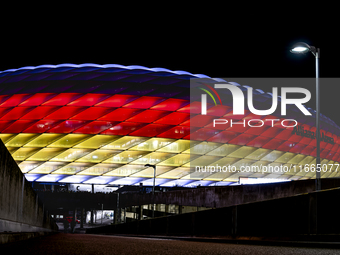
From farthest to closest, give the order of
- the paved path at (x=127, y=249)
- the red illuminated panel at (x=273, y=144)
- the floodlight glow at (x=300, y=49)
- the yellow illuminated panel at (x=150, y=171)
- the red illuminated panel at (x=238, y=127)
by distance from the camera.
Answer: the red illuminated panel at (x=273, y=144), the yellow illuminated panel at (x=150, y=171), the red illuminated panel at (x=238, y=127), the floodlight glow at (x=300, y=49), the paved path at (x=127, y=249)

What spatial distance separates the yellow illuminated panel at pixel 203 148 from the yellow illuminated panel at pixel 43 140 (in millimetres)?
13318

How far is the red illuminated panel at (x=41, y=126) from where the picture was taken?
38625 mm

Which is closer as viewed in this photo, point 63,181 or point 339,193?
point 339,193

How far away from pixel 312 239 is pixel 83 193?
3888 centimetres

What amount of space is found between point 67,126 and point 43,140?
2887 mm

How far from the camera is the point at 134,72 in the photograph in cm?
4175

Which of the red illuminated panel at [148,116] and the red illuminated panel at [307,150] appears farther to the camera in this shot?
the red illuminated panel at [307,150]

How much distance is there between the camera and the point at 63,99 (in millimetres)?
38594

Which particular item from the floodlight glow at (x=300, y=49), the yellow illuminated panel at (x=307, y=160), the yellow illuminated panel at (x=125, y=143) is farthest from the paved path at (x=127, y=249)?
the yellow illuminated panel at (x=307, y=160)

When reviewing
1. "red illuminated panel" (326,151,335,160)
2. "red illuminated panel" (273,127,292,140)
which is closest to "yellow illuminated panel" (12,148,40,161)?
"red illuminated panel" (273,127,292,140)

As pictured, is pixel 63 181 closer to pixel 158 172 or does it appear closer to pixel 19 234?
pixel 158 172

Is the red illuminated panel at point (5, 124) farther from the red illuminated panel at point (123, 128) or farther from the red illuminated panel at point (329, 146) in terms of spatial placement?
the red illuminated panel at point (329, 146)

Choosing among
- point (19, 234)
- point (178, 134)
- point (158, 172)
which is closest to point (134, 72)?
point (178, 134)

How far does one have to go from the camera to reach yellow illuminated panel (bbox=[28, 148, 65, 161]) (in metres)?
39.9
